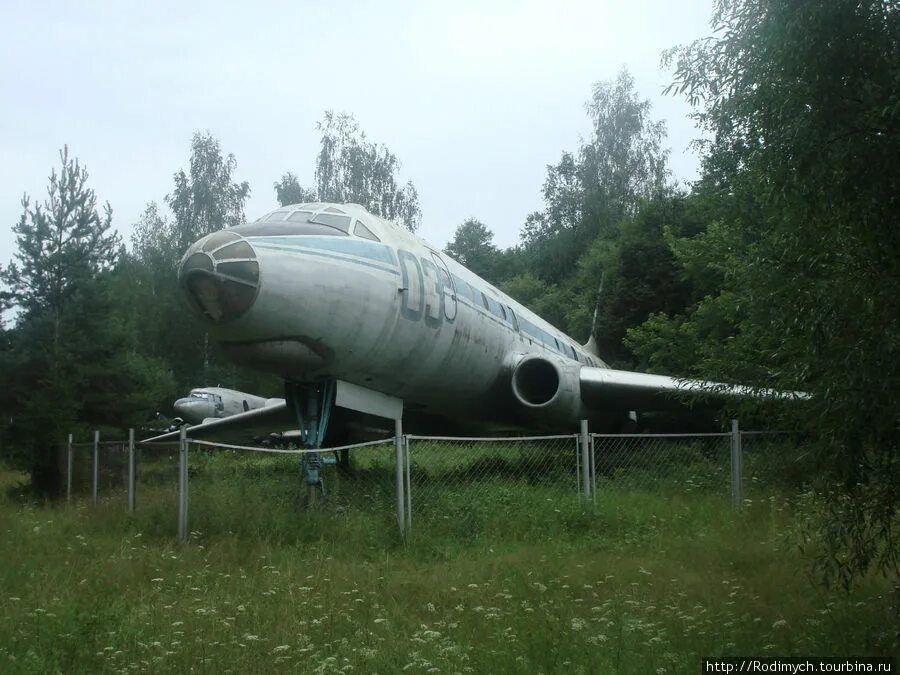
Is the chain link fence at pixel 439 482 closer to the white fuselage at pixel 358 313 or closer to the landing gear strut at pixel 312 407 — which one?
the landing gear strut at pixel 312 407

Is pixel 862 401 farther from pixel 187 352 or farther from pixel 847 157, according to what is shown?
pixel 187 352

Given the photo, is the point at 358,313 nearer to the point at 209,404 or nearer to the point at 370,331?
the point at 370,331

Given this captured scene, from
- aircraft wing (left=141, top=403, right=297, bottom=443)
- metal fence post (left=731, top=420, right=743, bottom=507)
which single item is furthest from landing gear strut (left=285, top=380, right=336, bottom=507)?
metal fence post (left=731, top=420, right=743, bottom=507)

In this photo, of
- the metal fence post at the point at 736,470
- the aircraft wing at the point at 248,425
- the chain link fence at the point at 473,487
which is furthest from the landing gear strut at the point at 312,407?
the metal fence post at the point at 736,470

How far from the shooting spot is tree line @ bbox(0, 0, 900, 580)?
167 inches

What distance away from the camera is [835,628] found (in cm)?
496

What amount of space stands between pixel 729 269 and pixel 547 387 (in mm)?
3217

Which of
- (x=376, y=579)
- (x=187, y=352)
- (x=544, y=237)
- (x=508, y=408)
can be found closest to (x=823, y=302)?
(x=376, y=579)

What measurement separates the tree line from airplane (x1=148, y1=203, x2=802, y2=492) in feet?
3.69

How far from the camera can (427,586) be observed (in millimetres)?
6273

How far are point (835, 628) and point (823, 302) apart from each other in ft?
6.34

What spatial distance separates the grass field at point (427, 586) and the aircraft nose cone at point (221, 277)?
200cm

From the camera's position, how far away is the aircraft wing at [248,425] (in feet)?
47.3

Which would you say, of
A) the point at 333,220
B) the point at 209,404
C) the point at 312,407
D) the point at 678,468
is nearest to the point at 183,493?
the point at 312,407
